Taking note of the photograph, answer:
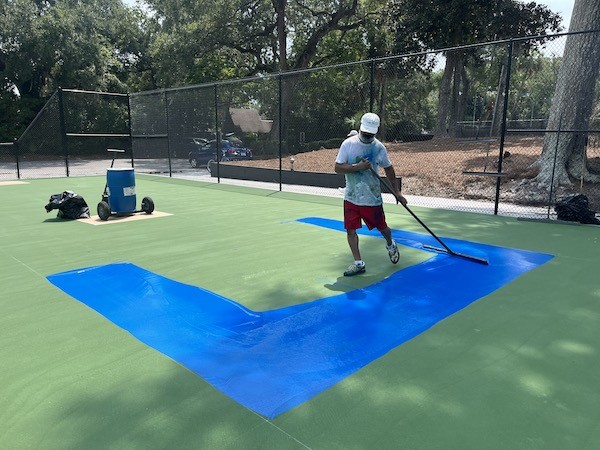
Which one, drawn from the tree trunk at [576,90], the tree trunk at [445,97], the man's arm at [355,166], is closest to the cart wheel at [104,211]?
the man's arm at [355,166]

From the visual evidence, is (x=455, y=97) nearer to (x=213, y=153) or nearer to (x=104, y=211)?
(x=213, y=153)

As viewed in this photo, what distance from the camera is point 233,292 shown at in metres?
4.54

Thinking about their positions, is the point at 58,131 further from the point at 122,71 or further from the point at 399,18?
the point at 399,18

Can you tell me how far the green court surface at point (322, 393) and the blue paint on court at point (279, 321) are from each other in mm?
128

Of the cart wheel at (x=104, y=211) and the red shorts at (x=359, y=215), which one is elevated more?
the red shorts at (x=359, y=215)

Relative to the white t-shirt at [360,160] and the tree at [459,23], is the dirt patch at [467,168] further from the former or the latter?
the tree at [459,23]

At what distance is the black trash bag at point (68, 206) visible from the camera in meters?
8.27

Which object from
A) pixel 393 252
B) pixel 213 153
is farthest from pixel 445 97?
pixel 393 252

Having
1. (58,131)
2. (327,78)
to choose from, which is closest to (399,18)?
(327,78)

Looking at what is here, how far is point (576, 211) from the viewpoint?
7.86 meters

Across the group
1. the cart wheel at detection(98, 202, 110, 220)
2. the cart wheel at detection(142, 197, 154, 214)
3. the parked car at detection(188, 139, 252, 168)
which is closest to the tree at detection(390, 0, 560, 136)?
the parked car at detection(188, 139, 252, 168)

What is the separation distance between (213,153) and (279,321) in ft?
60.4

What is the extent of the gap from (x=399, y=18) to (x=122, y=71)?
2500 cm

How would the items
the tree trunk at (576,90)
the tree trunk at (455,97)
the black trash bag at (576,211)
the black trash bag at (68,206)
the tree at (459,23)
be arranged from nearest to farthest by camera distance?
the black trash bag at (576,211), the black trash bag at (68,206), the tree trunk at (576,90), the tree at (459,23), the tree trunk at (455,97)
